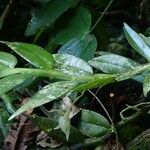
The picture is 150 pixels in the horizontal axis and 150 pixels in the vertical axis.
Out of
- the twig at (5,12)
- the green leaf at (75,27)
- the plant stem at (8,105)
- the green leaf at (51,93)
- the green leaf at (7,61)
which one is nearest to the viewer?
the green leaf at (51,93)

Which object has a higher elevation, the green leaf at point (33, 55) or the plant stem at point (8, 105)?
the green leaf at point (33, 55)

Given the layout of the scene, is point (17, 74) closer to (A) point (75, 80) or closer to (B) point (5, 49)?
(A) point (75, 80)

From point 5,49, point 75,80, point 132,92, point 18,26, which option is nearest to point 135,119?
point 132,92

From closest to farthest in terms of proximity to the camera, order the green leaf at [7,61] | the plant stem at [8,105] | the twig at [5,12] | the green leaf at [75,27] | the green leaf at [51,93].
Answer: the green leaf at [51,93] → the green leaf at [7,61] → the plant stem at [8,105] → the green leaf at [75,27] → the twig at [5,12]

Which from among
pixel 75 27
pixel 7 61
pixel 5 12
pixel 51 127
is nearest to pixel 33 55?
pixel 7 61

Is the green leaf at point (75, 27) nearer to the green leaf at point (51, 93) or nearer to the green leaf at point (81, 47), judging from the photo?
the green leaf at point (81, 47)

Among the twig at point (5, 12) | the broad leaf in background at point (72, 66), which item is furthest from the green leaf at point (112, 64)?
the twig at point (5, 12)

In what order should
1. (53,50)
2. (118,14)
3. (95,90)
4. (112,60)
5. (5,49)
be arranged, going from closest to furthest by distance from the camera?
(112,60) → (95,90) → (53,50) → (5,49) → (118,14)
